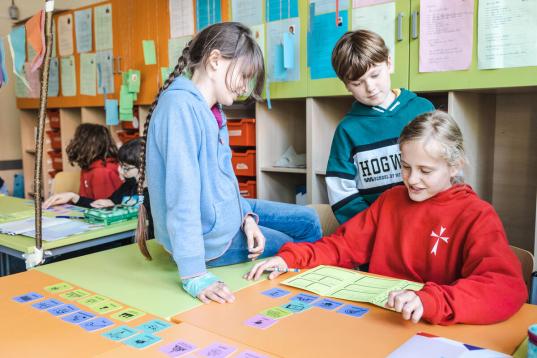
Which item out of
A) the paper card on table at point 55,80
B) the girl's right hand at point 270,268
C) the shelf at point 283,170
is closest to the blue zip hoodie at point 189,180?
the girl's right hand at point 270,268

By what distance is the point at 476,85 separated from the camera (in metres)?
1.84

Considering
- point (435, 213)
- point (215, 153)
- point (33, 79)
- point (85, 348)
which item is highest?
point (33, 79)

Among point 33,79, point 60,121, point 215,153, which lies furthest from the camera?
point 33,79

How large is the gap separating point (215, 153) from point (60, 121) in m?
3.25

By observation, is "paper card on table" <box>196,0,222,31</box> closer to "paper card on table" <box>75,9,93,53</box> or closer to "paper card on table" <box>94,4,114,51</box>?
"paper card on table" <box>94,4,114,51</box>

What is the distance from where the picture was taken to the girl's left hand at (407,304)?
84 cm

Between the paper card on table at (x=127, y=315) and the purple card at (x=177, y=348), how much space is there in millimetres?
156

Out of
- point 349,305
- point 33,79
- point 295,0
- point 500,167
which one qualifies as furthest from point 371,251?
point 33,79

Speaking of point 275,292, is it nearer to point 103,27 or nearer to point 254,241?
point 254,241

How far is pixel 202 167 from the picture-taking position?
47.2 inches

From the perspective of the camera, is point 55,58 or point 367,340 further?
point 55,58

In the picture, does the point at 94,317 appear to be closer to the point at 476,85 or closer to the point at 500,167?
the point at 476,85

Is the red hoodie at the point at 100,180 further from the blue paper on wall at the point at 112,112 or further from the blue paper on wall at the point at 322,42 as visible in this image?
the blue paper on wall at the point at 322,42

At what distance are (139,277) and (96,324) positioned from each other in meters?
0.30
